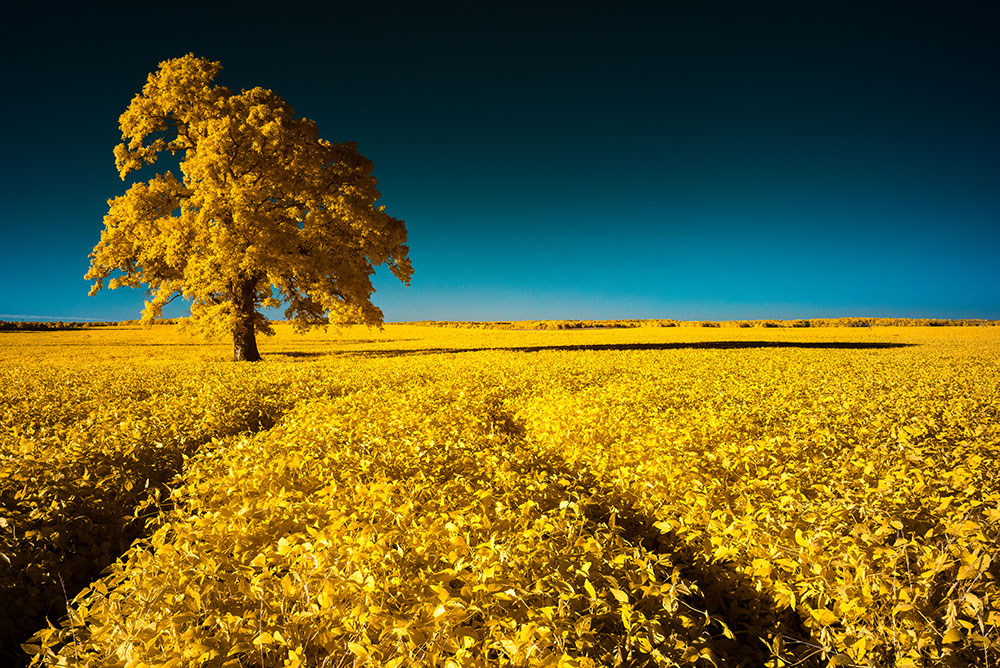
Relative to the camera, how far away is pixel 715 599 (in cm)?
403

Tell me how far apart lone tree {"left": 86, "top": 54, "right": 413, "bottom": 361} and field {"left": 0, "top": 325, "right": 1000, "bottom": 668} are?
1368 cm

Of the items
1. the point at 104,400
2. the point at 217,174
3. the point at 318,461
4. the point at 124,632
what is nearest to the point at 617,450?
the point at 318,461

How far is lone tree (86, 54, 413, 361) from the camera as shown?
20.7 meters

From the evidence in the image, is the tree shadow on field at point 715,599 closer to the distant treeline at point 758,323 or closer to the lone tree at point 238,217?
the lone tree at point 238,217

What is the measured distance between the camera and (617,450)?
20.9 ft

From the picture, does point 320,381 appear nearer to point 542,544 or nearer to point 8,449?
point 8,449

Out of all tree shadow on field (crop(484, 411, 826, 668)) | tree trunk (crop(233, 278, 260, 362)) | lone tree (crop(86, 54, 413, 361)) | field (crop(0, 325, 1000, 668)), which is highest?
lone tree (crop(86, 54, 413, 361))

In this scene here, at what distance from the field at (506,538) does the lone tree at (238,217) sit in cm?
1368

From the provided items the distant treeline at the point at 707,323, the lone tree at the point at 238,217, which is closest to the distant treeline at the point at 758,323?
the distant treeline at the point at 707,323

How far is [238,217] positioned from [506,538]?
21773 mm

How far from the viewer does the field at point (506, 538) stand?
269 centimetres

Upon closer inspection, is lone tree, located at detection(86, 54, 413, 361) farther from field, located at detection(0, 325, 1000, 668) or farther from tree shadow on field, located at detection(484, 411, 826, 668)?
tree shadow on field, located at detection(484, 411, 826, 668)

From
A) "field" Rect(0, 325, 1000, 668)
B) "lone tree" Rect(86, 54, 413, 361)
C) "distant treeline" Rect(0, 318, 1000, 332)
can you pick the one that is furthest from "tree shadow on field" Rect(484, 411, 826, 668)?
"distant treeline" Rect(0, 318, 1000, 332)

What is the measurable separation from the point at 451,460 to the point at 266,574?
285cm
